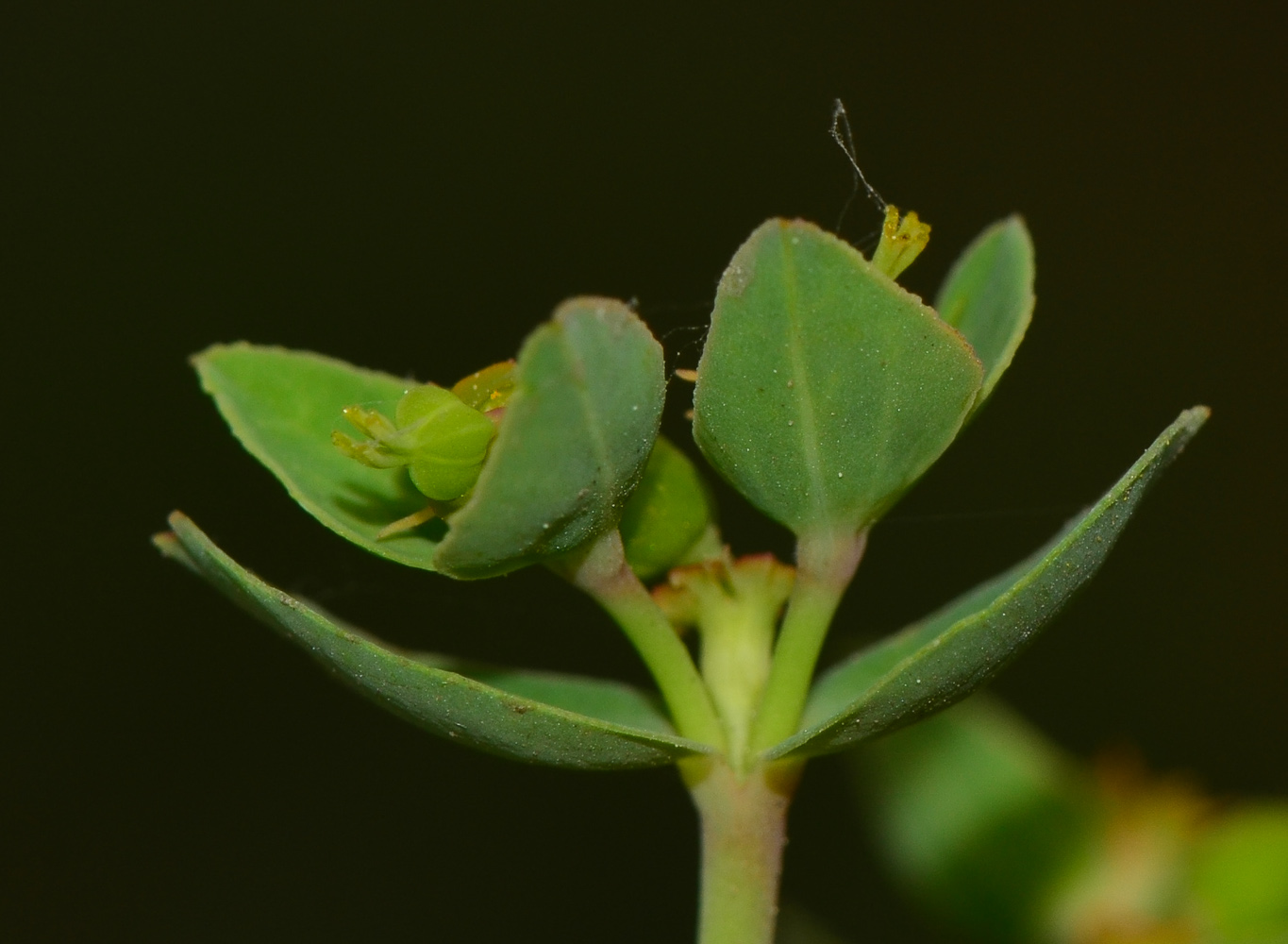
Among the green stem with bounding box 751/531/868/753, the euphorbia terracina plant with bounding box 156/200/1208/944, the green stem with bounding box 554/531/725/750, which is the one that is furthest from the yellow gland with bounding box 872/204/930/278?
the green stem with bounding box 554/531/725/750

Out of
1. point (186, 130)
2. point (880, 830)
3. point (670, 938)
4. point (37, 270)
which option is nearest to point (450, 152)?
point (186, 130)

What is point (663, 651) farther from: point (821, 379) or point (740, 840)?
point (821, 379)

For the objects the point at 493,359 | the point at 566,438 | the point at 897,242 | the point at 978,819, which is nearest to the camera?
the point at 566,438

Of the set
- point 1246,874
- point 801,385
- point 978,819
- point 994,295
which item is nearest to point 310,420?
point 801,385

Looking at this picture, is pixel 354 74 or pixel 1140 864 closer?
pixel 1140 864

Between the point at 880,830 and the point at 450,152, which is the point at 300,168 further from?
the point at 880,830
